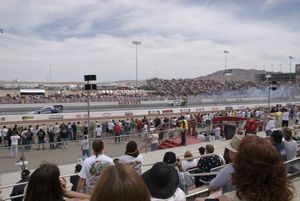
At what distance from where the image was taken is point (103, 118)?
38406mm

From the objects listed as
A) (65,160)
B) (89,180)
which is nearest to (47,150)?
(65,160)

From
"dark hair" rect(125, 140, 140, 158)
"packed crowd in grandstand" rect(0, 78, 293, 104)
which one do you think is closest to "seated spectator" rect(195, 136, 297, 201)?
"dark hair" rect(125, 140, 140, 158)

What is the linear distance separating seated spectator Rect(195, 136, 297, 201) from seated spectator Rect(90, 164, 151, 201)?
35.0 inches

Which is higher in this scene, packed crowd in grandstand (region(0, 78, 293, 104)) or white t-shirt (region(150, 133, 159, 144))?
packed crowd in grandstand (region(0, 78, 293, 104))

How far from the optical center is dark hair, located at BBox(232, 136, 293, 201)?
2574 millimetres

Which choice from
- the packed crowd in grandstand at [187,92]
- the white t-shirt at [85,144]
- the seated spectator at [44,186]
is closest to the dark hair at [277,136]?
the seated spectator at [44,186]

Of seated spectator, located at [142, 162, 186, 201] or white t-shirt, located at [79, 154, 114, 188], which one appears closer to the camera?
seated spectator, located at [142, 162, 186, 201]

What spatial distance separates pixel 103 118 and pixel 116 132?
48.5 ft

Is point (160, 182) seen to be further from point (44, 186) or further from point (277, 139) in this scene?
point (277, 139)

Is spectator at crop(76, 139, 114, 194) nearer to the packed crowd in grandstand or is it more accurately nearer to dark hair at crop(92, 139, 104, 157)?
dark hair at crop(92, 139, 104, 157)

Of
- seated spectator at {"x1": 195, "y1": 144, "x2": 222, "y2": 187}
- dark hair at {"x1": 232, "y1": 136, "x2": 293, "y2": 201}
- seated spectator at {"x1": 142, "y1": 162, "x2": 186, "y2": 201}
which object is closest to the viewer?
dark hair at {"x1": 232, "y1": 136, "x2": 293, "y2": 201}

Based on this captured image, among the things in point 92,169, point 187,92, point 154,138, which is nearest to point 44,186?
point 92,169

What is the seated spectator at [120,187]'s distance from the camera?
1962mm

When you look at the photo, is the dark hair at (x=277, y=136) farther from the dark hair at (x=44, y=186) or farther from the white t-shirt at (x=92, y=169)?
the dark hair at (x=44, y=186)
